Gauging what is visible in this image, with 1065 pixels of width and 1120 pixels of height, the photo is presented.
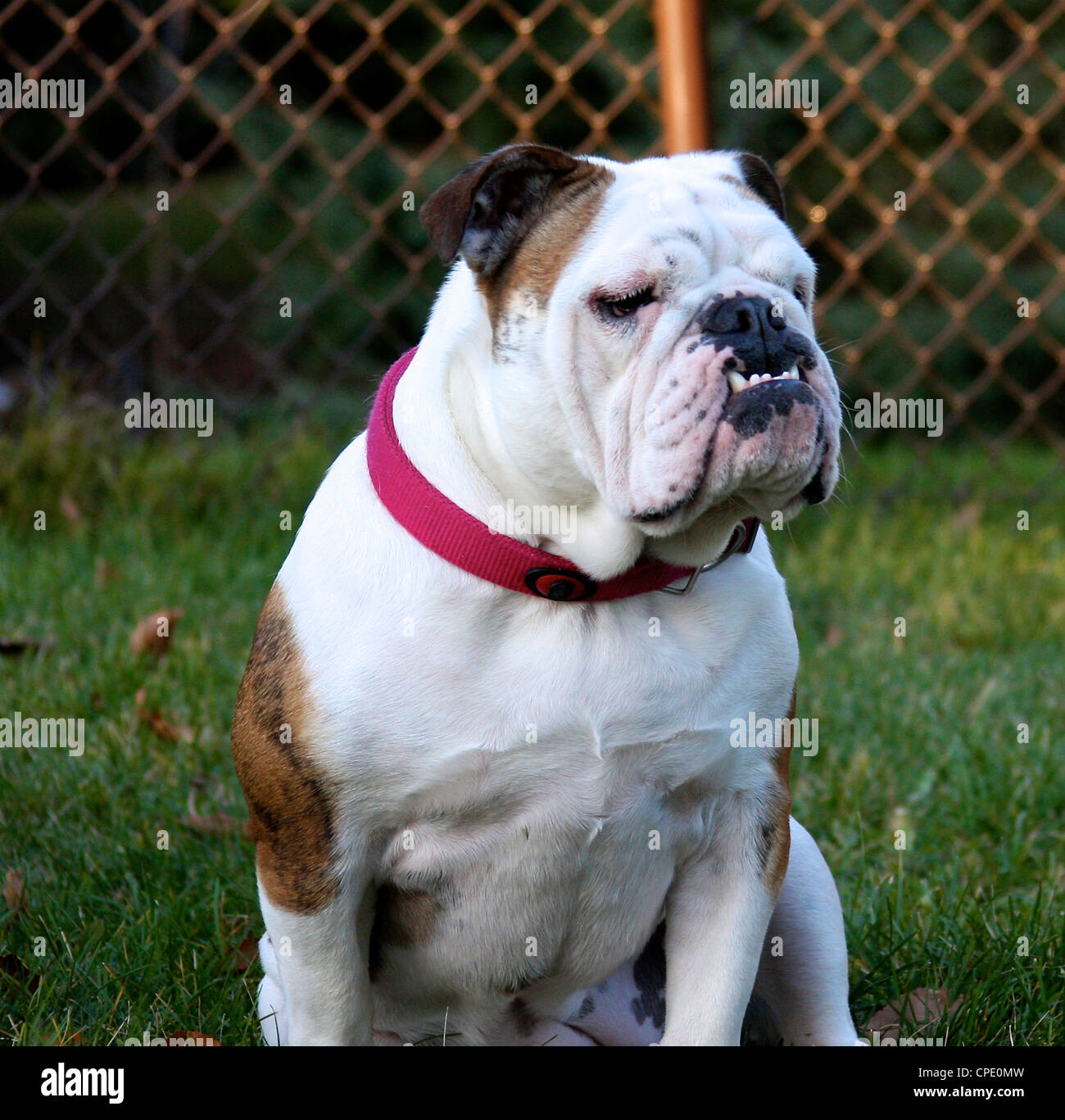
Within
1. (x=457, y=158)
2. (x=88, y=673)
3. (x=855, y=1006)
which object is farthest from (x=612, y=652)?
(x=457, y=158)

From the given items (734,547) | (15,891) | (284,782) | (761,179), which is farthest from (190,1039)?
(761,179)

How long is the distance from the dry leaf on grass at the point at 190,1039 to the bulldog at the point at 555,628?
13cm

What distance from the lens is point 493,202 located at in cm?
191

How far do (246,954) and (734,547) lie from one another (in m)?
1.04

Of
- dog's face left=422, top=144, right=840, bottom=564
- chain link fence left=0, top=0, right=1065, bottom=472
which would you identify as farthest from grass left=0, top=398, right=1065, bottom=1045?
dog's face left=422, top=144, right=840, bottom=564

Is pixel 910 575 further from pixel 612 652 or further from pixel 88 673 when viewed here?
pixel 612 652

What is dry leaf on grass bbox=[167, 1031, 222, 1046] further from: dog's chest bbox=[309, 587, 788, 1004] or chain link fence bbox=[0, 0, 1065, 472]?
chain link fence bbox=[0, 0, 1065, 472]

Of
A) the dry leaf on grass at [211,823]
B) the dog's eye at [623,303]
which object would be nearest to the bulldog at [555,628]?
the dog's eye at [623,303]

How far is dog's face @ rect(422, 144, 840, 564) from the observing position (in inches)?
68.1

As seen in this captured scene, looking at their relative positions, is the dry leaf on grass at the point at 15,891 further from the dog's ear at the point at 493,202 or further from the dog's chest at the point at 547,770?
the dog's ear at the point at 493,202

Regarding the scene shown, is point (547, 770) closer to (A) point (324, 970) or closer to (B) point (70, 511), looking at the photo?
(A) point (324, 970)

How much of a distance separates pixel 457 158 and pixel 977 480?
8.49 ft

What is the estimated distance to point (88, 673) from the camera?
130 inches

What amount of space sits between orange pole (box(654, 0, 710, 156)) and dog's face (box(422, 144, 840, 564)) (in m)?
2.47
